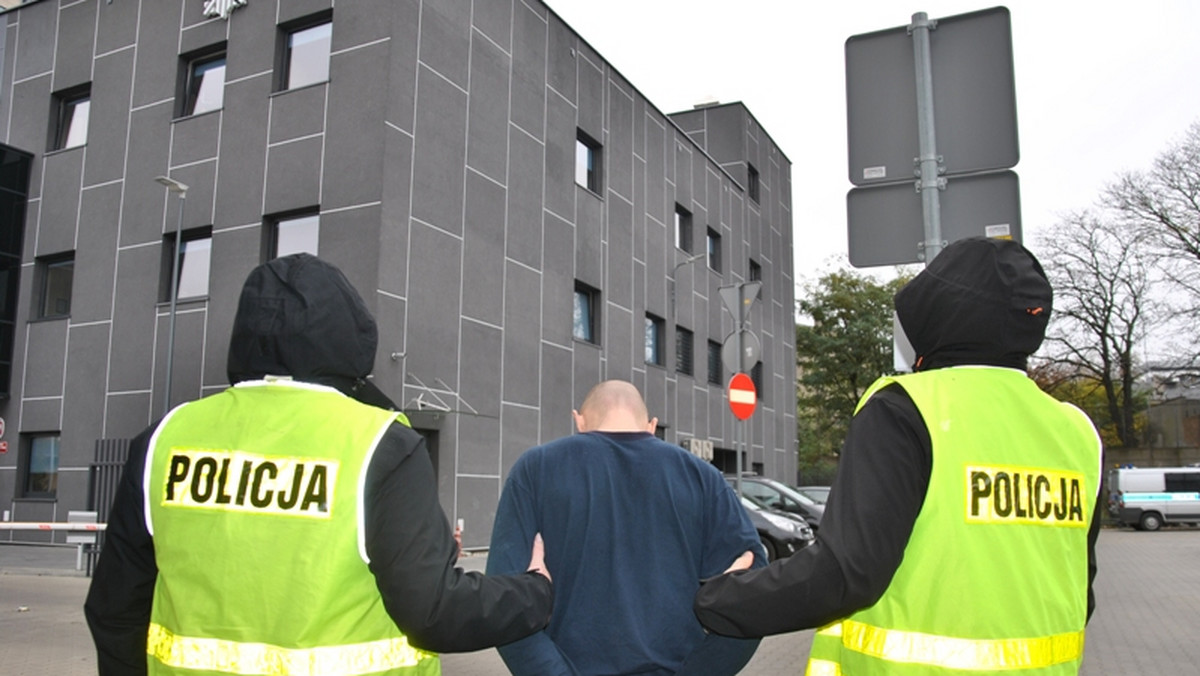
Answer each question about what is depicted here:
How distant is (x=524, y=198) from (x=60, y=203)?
1008cm

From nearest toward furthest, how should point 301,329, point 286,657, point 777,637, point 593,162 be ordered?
point 286,657
point 301,329
point 777,637
point 593,162

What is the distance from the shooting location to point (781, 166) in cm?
3812

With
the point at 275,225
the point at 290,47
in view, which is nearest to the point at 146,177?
the point at 275,225

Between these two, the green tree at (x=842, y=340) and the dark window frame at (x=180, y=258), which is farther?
the green tree at (x=842, y=340)

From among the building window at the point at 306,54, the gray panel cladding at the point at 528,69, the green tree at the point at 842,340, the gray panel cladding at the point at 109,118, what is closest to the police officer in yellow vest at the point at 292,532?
the building window at the point at 306,54

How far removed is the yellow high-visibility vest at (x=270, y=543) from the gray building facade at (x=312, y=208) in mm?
13619

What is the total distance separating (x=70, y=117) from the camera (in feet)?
69.5

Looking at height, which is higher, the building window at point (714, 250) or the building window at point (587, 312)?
the building window at point (714, 250)

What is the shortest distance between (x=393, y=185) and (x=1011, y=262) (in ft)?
49.5

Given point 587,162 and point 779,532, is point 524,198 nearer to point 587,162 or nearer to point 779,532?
point 587,162

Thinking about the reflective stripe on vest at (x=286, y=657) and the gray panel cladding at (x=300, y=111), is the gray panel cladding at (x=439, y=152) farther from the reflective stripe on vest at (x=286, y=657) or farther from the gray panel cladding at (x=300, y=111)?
the reflective stripe on vest at (x=286, y=657)

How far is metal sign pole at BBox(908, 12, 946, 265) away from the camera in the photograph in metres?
4.46

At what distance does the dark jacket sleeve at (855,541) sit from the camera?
6.52 ft

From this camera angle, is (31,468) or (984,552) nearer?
(984,552)
